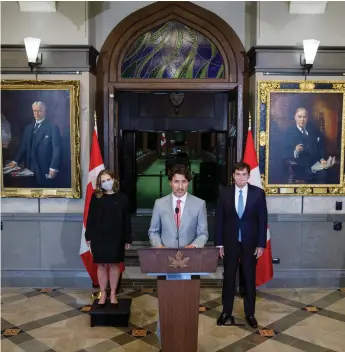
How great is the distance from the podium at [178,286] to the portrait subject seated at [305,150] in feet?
9.59

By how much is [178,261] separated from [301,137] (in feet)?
10.6

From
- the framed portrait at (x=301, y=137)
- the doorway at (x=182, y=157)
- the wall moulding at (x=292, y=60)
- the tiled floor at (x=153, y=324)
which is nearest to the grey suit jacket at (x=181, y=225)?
the tiled floor at (x=153, y=324)

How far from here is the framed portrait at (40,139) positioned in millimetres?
5781

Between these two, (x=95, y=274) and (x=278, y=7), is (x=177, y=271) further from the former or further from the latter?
(x=278, y=7)

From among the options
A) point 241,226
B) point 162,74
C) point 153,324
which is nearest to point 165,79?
point 162,74

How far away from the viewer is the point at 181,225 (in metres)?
3.81

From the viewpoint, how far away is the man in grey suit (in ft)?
12.4

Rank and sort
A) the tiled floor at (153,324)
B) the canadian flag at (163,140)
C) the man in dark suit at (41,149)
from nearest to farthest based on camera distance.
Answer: the tiled floor at (153,324), the man in dark suit at (41,149), the canadian flag at (163,140)

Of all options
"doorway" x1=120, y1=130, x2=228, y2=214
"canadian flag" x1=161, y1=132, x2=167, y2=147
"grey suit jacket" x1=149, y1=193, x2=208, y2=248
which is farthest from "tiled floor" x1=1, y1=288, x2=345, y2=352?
"canadian flag" x1=161, y1=132, x2=167, y2=147

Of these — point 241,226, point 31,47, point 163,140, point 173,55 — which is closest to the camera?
point 241,226

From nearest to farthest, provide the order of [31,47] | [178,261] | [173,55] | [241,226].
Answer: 1. [178,261]
2. [241,226]
3. [31,47]
4. [173,55]

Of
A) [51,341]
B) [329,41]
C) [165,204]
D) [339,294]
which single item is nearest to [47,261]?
[51,341]

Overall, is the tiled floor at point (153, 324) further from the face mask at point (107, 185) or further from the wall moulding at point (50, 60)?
the wall moulding at point (50, 60)

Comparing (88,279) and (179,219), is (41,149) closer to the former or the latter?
(88,279)
